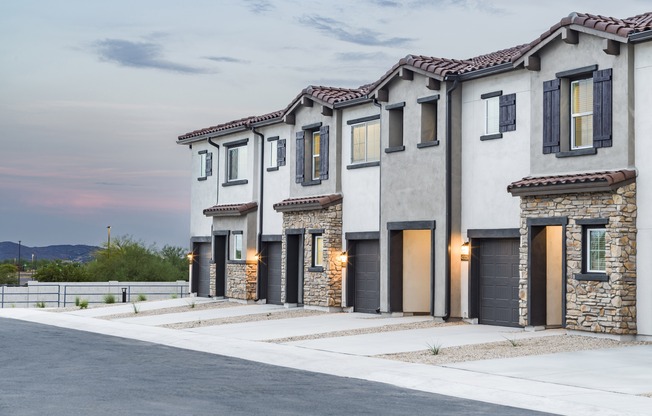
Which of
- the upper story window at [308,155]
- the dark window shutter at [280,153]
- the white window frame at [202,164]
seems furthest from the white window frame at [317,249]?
the white window frame at [202,164]

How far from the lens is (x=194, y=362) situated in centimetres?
2041

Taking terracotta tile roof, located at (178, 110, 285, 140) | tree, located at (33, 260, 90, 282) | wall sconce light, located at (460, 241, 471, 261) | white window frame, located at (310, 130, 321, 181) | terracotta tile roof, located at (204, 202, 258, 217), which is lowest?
tree, located at (33, 260, 90, 282)

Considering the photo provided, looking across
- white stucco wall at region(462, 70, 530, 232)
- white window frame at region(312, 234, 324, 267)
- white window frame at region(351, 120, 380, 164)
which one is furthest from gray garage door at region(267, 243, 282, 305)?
white stucco wall at region(462, 70, 530, 232)

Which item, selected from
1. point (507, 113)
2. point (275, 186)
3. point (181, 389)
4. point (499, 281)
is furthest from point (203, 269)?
point (181, 389)

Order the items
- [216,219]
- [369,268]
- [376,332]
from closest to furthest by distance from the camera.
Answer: [376,332], [369,268], [216,219]

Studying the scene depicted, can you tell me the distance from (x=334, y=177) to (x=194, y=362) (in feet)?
47.7

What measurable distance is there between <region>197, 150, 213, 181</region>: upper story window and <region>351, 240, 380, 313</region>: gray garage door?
11.9 meters

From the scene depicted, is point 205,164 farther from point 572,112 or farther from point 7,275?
point 7,275

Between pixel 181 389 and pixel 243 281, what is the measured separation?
76.7 ft

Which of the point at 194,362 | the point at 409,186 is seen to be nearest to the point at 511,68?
the point at 409,186

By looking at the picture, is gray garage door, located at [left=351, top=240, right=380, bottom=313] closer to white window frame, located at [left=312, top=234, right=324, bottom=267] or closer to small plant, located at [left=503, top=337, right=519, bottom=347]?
white window frame, located at [left=312, top=234, right=324, bottom=267]

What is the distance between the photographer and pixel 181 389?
52.3 ft

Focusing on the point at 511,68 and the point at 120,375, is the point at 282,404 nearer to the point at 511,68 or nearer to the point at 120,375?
the point at 120,375

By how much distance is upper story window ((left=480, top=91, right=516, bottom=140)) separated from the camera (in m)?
26.9
